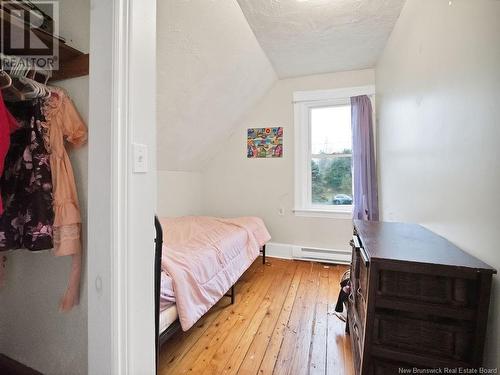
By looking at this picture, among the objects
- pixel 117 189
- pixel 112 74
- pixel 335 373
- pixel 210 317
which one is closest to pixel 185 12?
pixel 112 74

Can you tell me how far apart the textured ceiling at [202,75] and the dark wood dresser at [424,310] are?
1844mm

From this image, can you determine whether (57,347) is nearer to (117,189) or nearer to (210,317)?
(117,189)

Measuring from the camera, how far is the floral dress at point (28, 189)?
907 mm

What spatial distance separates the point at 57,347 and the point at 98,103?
1.04 meters

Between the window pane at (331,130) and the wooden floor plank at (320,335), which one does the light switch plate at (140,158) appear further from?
the window pane at (331,130)

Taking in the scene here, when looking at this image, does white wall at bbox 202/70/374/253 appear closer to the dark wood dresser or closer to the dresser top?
the dresser top

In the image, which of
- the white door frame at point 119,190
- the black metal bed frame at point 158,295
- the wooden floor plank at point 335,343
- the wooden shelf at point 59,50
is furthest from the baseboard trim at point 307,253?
the wooden shelf at point 59,50

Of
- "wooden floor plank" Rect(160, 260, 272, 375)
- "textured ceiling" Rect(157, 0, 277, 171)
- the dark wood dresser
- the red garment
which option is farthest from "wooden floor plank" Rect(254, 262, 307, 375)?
"textured ceiling" Rect(157, 0, 277, 171)

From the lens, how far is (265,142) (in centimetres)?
335

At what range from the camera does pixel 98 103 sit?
32.6 inches

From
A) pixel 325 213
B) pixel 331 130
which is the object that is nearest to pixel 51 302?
pixel 325 213

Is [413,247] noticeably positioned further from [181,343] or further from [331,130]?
[331,130]

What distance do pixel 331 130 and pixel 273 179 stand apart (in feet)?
3.29

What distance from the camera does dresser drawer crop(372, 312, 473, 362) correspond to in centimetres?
84
